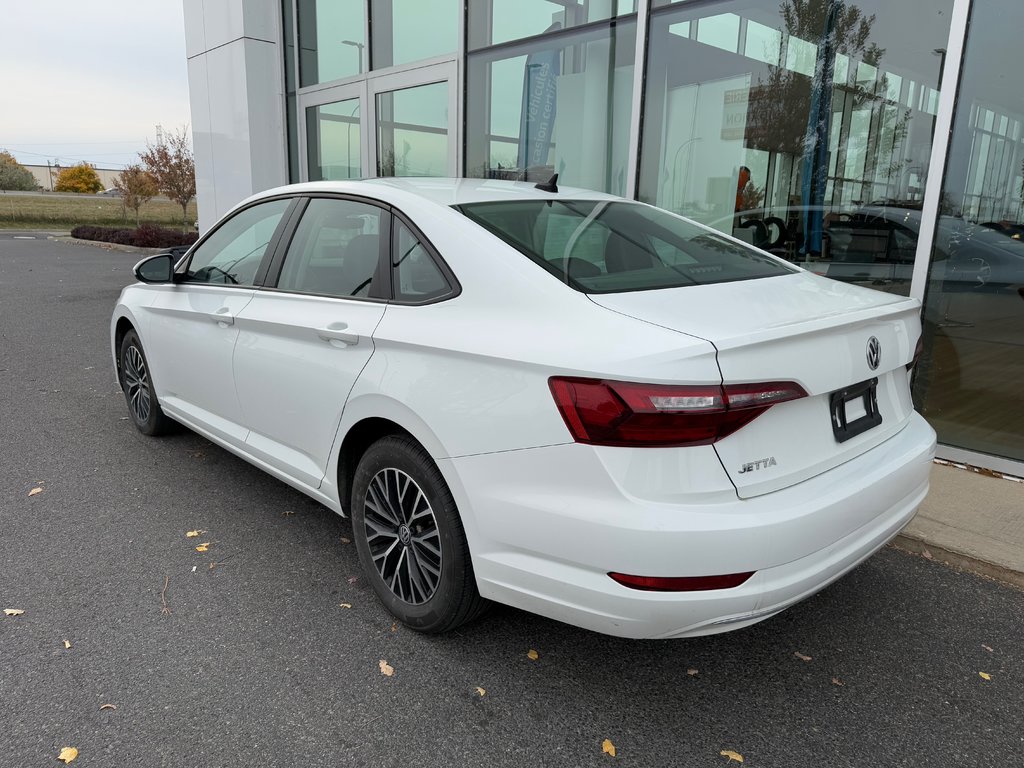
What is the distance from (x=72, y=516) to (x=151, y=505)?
364 mm

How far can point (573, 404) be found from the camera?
2.17m

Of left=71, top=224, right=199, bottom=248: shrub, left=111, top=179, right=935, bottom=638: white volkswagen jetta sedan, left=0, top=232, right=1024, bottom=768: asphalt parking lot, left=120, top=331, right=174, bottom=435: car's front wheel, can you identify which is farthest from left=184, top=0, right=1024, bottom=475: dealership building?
left=71, top=224, right=199, bottom=248: shrub

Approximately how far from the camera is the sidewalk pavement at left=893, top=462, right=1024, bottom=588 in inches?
139

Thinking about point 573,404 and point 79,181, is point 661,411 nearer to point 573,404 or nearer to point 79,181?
point 573,404

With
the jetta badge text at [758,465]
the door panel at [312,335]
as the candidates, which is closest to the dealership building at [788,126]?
the jetta badge text at [758,465]

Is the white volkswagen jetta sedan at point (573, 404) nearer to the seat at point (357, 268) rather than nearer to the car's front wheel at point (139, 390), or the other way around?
the seat at point (357, 268)

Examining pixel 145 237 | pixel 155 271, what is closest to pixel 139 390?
pixel 155 271

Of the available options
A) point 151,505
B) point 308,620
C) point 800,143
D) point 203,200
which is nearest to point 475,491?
point 308,620

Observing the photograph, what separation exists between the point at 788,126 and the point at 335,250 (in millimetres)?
4030

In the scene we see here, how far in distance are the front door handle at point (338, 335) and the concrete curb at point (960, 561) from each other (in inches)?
109

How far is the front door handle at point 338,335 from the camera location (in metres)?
2.93

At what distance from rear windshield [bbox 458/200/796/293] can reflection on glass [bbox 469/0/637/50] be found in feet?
14.1

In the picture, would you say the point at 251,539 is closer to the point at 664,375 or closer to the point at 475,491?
the point at 475,491

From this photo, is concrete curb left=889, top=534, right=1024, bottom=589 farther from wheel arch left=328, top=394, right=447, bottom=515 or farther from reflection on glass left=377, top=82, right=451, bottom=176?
reflection on glass left=377, top=82, right=451, bottom=176
